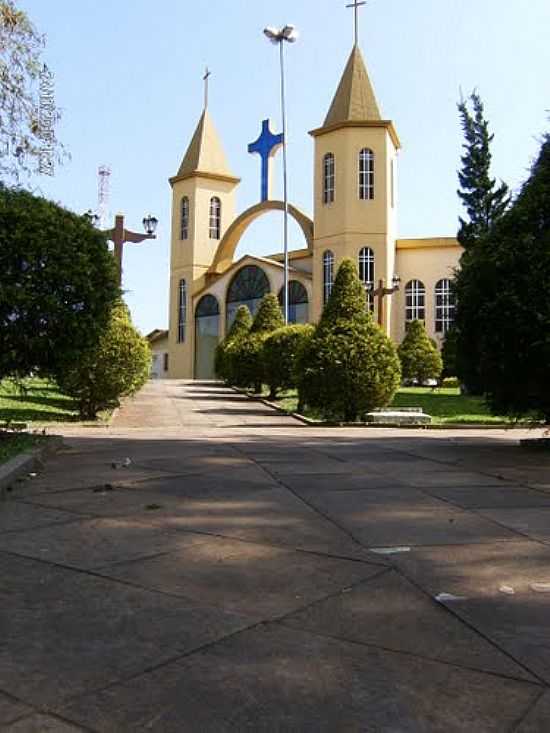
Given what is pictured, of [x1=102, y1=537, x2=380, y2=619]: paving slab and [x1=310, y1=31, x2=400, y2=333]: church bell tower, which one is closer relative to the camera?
[x1=102, y1=537, x2=380, y2=619]: paving slab

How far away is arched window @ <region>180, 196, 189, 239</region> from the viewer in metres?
52.4

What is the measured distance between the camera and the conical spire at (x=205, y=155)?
52.1m

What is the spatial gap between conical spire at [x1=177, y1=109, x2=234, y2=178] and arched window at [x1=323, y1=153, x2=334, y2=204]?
12.1 meters

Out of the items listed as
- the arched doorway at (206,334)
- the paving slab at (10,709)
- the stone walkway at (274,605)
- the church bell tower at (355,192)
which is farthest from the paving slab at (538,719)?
the arched doorway at (206,334)

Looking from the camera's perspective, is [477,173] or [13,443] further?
[477,173]

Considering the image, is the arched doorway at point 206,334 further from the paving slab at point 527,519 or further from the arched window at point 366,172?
the paving slab at point 527,519

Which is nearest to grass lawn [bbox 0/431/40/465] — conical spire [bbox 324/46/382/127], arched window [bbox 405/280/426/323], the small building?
arched window [bbox 405/280/426/323]

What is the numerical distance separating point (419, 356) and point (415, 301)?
5.32 m

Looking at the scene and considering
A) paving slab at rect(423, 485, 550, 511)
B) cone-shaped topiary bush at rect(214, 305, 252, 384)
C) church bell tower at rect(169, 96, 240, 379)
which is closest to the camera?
paving slab at rect(423, 485, 550, 511)

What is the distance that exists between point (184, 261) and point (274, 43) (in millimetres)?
17677

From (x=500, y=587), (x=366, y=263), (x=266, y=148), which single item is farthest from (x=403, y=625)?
(x=266, y=148)

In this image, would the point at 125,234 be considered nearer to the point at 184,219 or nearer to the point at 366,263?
the point at 366,263

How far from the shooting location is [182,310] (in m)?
52.6

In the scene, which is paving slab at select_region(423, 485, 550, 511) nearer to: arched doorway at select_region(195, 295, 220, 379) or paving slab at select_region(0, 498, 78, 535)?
paving slab at select_region(0, 498, 78, 535)
